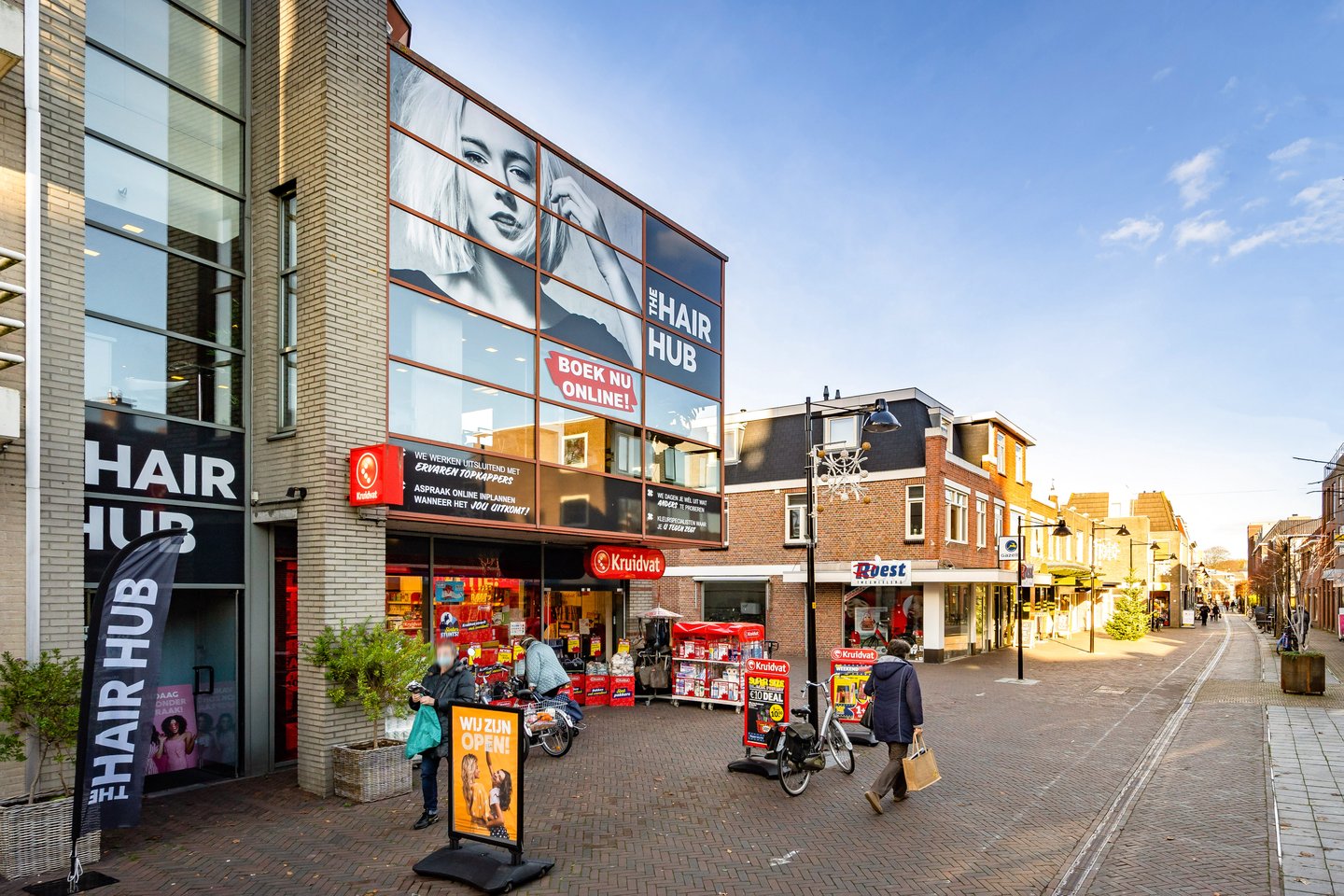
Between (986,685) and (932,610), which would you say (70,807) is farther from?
(932,610)

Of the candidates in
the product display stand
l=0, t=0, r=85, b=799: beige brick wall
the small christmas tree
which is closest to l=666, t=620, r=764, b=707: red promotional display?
the product display stand

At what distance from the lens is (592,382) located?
578 inches

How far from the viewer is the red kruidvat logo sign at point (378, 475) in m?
9.91

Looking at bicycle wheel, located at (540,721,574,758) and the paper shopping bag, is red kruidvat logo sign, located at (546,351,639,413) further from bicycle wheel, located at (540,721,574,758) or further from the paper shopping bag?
the paper shopping bag

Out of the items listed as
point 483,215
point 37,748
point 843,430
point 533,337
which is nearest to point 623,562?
point 533,337

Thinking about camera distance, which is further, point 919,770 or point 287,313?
point 287,313

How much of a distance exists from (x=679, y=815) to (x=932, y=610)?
20.1 metres

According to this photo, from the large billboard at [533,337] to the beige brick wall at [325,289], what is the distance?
16.5 inches

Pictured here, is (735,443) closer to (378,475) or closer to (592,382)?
(592,382)

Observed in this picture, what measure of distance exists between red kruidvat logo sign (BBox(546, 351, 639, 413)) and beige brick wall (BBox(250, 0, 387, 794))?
3.41 meters

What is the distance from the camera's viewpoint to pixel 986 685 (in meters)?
21.3

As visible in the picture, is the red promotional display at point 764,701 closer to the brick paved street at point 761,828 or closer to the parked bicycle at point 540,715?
the brick paved street at point 761,828

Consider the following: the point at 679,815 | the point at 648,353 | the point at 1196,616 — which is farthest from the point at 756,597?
the point at 1196,616

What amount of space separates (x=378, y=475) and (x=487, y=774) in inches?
158
